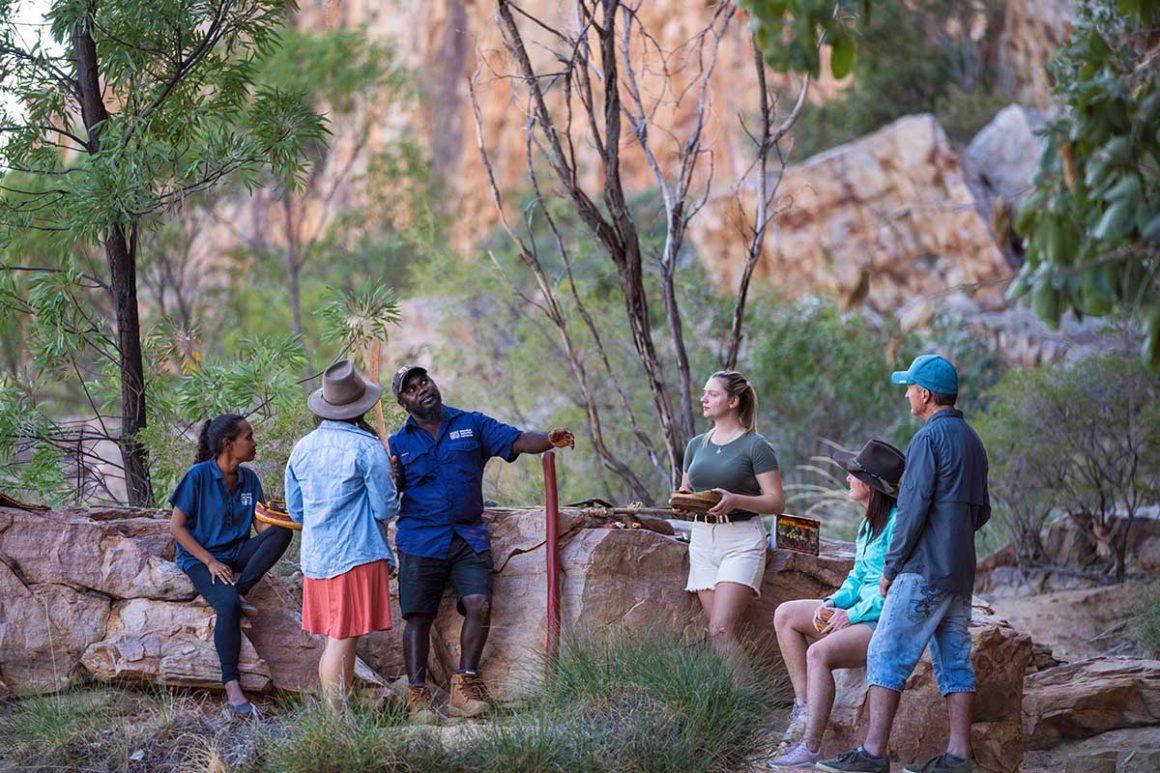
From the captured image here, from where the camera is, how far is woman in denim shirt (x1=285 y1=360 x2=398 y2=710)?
596 cm

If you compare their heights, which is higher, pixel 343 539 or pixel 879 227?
pixel 879 227

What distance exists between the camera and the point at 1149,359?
3.26 m

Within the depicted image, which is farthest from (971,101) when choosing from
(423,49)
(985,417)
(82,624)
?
(82,624)

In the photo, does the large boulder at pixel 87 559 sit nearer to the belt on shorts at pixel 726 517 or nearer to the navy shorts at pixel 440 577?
the navy shorts at pixel 440 577

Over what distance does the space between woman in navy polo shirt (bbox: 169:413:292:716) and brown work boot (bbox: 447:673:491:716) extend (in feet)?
3.16

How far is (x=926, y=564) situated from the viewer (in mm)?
5473

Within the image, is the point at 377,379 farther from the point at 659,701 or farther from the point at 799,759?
the point at 799,759

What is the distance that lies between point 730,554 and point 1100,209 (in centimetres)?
319

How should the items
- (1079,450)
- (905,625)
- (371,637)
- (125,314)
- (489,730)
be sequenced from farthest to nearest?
1. (1079,450)
2. (125,314)
3. (371,637)
4. (905,625)
5. (489,730)

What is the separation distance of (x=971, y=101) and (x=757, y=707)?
23187mm

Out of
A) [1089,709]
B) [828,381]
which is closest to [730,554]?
[1089,709]

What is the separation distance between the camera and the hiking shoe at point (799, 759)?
223 inches

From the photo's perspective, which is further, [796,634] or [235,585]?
[235,585]

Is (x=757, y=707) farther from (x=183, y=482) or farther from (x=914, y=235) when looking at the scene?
(x=914, y=235)
